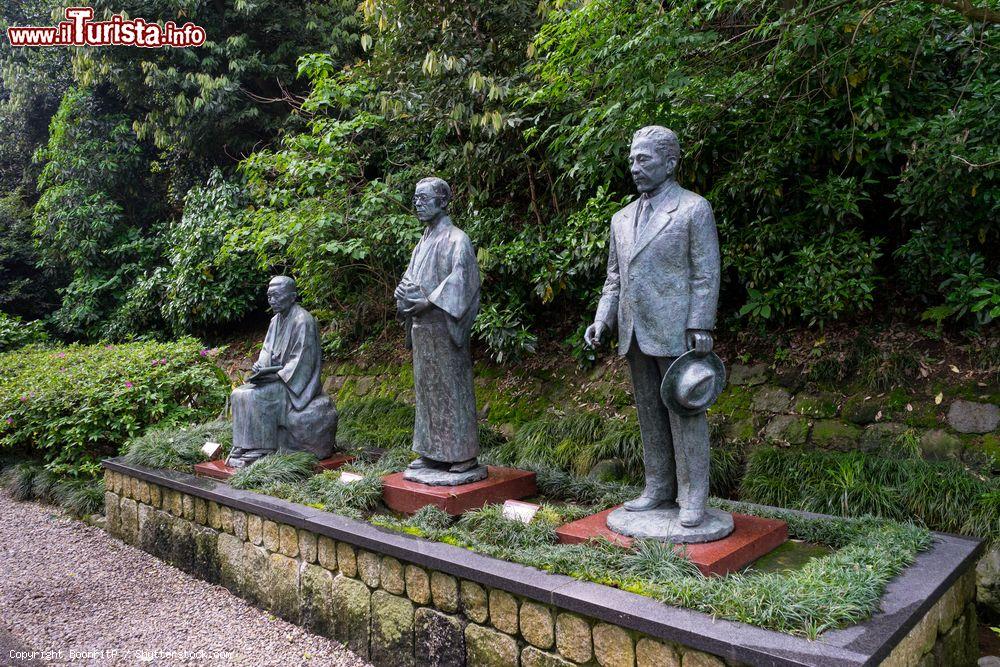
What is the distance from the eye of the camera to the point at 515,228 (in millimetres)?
7789

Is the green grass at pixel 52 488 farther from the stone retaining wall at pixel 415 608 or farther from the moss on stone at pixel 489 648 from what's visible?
the moss on stone at pixel 489 648

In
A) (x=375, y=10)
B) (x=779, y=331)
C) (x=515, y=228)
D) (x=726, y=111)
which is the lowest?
(x=779, y=331)

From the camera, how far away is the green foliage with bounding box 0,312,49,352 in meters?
11.8

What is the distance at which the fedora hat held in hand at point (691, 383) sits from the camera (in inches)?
126

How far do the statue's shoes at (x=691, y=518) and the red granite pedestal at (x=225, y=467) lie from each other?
119 inches

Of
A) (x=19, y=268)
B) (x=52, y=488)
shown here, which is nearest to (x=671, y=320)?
(x=52, y=488)

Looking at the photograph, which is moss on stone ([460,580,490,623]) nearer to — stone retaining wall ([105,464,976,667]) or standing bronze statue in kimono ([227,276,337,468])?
stone retaining wall ([105,464,976,667])

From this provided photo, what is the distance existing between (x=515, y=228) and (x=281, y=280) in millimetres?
2953

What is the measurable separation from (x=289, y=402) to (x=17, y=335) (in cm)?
911

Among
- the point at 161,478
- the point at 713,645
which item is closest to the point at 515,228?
the point at 161,478

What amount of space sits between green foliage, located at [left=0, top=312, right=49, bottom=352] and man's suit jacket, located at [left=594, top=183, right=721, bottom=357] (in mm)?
12115

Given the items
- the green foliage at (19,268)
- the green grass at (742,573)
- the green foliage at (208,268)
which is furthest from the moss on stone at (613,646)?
the green foliage at (19,268)

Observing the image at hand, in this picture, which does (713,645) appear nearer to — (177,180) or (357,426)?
(357,426)

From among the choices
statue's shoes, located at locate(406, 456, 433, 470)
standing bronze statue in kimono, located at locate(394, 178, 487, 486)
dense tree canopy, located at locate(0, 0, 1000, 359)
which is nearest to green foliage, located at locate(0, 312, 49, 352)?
dense tree canopy, located at locate(0, 0, 1000, 359)
